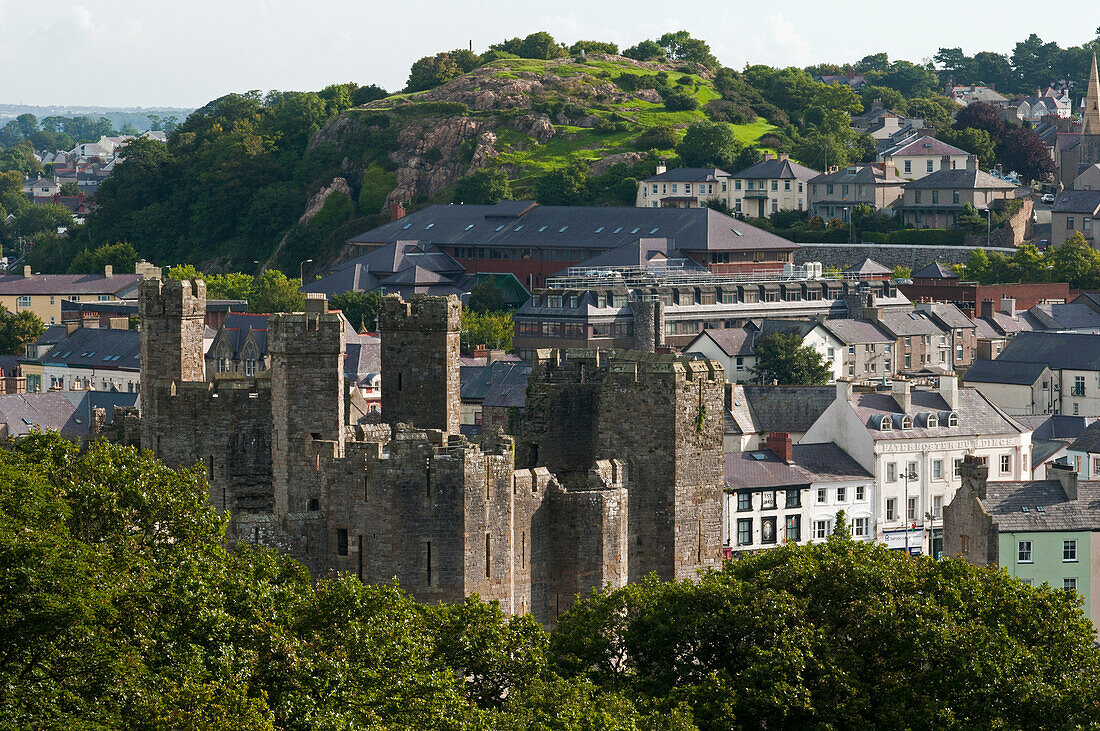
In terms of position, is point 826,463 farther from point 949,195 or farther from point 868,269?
point 949,195

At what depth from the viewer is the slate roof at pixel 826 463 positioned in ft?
287

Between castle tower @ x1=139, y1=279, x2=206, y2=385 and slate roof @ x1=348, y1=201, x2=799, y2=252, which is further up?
slate roof @ x1=348, y1=201, x2=799, y2=252

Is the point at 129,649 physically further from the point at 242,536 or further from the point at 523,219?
the point at 523,219

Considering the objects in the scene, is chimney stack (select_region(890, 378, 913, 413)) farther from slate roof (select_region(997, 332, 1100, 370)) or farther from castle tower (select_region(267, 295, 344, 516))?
castle tower (select_region(267, 295, 344, 516))

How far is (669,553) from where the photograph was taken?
44250 millimetres

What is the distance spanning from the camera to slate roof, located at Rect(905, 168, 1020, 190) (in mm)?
193625

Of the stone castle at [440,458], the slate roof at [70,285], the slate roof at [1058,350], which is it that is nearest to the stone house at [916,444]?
the slate roof at [1058,350]

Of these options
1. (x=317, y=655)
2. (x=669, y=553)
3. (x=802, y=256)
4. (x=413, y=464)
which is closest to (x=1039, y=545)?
(x=669, y=553)

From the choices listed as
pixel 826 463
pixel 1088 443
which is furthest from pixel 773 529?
pixel 1088 443

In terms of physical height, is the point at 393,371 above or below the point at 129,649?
above

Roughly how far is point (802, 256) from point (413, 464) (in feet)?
499

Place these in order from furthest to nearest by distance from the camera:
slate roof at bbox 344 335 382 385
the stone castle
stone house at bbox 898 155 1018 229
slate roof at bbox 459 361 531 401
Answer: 1. stone house at bbox 898 155 1018 229
2. slate roof at bbox 344 335 382 385
3. slate roof at bbox 459 361 531 401
4. the stone castle

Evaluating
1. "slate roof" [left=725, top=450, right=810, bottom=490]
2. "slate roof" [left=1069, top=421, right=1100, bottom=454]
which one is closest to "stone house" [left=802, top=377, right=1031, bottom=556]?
"slate roof" [left=1069, top=421, right=1100, bottom=454]

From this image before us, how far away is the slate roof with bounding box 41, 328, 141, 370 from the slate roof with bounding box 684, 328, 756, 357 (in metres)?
36.5
